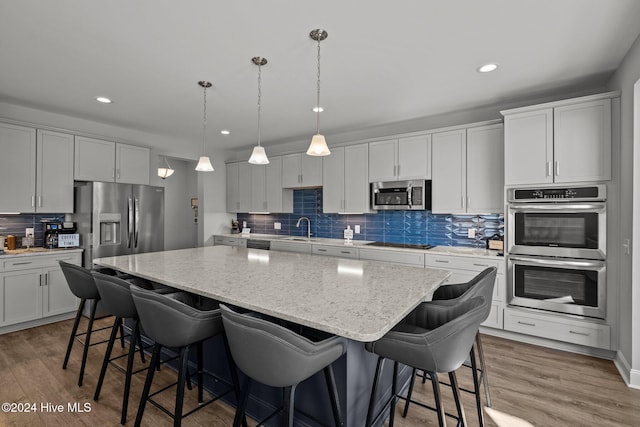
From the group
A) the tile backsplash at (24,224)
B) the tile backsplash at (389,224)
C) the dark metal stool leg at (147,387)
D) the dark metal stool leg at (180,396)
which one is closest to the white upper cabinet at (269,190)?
the tile backsplash at (389,224)

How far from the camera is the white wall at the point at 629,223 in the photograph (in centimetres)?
228

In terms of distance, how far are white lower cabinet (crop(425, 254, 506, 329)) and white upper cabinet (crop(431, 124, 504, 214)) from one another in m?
0.60

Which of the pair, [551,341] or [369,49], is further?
[551,341]

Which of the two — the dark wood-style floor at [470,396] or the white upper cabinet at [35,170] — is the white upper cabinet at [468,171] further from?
the white upper cabinet at [35,170]

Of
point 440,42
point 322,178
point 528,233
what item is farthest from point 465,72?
A: point 322,178

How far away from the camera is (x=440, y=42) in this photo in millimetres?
2270

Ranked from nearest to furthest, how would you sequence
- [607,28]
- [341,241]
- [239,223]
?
[607,28], [341,241], [239,223]

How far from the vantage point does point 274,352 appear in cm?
124

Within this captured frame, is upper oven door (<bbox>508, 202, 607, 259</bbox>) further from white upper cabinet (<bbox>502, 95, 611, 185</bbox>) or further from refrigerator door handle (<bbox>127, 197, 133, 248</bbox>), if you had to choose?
refrigerator door handle (<bbox>127, 197, 133, 248</bbox>)

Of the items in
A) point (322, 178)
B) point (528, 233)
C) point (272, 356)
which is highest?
point (322, 178)

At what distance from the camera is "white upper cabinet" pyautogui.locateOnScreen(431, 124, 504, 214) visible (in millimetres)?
3441

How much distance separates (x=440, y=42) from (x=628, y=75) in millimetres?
1556

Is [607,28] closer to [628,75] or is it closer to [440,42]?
[628,75]

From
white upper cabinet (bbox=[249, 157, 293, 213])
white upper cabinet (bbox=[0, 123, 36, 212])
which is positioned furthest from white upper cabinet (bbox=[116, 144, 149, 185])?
white upper cabinet (bbox=[249, 157, 293, 213])
